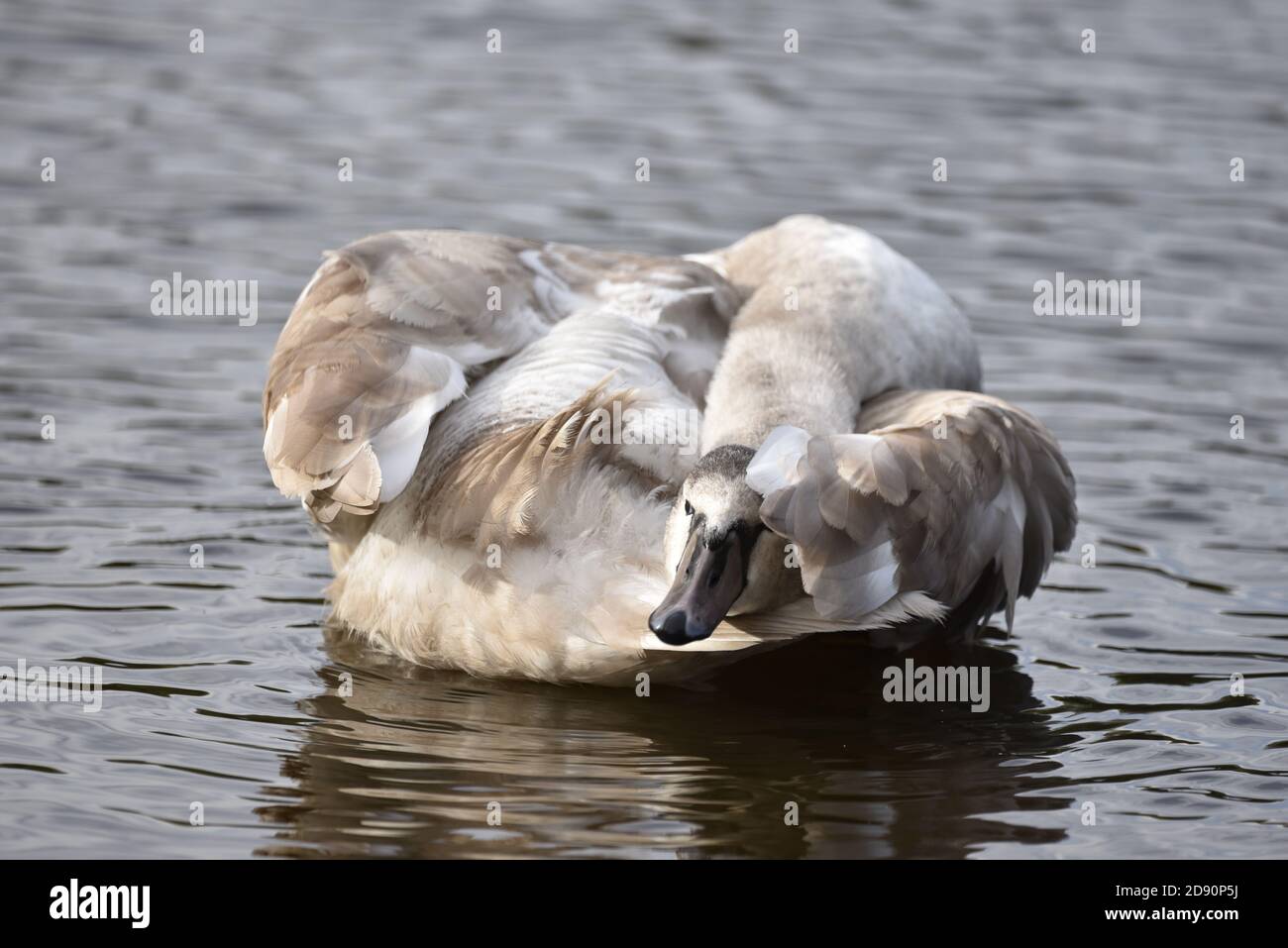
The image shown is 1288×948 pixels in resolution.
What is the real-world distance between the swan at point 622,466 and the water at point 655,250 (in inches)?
16.0

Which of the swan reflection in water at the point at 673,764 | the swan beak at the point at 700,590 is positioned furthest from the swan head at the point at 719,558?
the swan reflection in water at the point at 673,764

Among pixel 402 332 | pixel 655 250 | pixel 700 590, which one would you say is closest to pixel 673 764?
pixel 700 590

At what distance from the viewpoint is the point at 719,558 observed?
516cm

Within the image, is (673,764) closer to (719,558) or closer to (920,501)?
(719,558)

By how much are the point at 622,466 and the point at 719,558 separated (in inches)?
28.0

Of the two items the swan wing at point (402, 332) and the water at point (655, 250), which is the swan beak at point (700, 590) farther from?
the swan wing at point (402, 332)

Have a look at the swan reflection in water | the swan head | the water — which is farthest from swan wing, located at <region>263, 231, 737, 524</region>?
the swan head

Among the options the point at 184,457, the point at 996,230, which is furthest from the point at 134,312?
the point at 996,230

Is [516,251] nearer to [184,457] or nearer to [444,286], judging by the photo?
[444,286]

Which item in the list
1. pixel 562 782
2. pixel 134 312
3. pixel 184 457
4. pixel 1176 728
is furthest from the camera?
pixel 134 312

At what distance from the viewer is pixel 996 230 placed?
38.3 feet

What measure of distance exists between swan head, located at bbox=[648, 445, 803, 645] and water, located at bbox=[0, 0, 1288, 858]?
60 centimetres

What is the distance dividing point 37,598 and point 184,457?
152 centimetres

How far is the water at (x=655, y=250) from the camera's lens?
5504 mm
